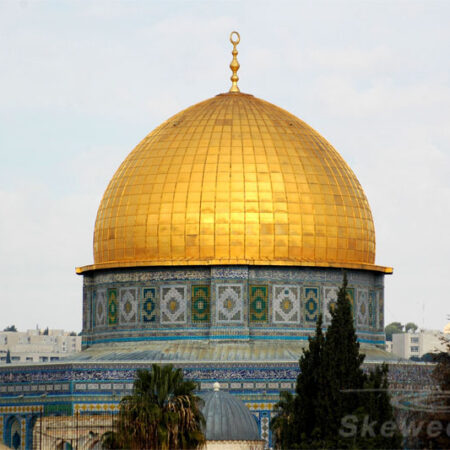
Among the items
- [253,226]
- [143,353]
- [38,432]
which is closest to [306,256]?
[253,226]

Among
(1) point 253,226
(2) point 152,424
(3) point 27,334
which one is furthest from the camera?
(3) point 27,334

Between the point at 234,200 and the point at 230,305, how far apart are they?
318cm

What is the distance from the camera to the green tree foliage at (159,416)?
39375 millimetres

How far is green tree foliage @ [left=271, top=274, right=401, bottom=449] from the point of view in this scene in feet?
121

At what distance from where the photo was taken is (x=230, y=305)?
53.9m

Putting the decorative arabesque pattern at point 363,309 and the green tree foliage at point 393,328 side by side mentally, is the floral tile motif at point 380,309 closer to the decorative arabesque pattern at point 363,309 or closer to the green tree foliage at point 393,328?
the decorative arabesque pattern at point 363,309

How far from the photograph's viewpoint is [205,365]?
52.1m

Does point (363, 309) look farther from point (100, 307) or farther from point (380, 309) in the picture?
point (100, 307)

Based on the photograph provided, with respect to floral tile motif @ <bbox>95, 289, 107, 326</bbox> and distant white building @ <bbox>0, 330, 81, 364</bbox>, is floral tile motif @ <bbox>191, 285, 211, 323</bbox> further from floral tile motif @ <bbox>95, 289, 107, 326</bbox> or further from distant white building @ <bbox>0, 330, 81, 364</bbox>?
distant white building @ <bbox>0, 330, 81, 364</bbox>

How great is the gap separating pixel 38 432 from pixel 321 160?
1223 cm

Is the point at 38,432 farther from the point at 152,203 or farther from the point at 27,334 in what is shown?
the point at 27,334

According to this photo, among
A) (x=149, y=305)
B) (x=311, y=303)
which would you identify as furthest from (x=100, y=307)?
(x=311, y=303)

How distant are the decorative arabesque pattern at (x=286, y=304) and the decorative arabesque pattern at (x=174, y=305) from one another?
2.61 meters

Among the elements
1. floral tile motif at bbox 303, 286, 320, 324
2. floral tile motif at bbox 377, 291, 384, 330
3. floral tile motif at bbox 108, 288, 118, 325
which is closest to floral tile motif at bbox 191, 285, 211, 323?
floral tile motif at bbox 108, 288, 118, 325
